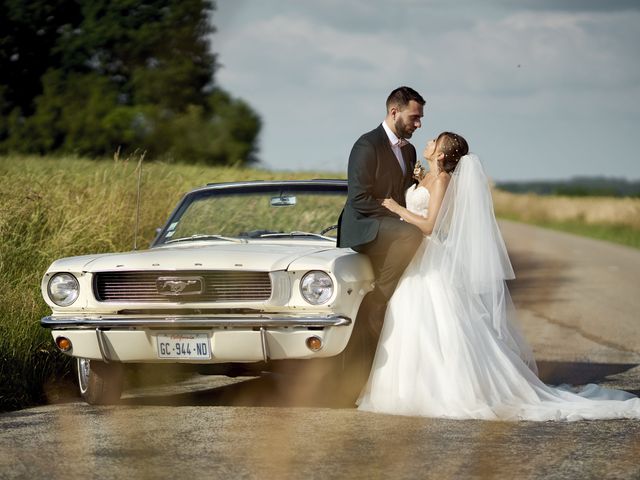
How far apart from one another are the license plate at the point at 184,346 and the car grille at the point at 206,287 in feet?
0.70

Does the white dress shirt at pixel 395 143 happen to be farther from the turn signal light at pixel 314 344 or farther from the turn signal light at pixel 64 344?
the turn signal light at pixel 64 344

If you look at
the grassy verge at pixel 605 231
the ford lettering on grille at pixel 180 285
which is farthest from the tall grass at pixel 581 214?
the ford lettering on grille at pixel 180 285

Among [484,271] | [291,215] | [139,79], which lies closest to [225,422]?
[484,271]

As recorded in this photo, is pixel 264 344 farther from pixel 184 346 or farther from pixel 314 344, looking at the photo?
pixel 184 346

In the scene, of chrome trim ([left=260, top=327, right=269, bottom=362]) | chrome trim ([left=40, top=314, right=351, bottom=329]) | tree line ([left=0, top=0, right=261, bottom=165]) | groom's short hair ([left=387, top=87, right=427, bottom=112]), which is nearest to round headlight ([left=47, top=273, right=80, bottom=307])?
chrome trim ([left=40, top=314, right=351, bottom=329])

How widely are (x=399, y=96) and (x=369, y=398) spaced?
78.7 inches

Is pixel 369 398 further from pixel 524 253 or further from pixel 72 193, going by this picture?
pixel 524 253

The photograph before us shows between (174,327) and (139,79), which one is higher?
(139,79)

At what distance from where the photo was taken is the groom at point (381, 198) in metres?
7.93

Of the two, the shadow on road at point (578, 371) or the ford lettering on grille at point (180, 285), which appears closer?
the ford lettering on grille at point (180, 285)

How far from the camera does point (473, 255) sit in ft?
26.5

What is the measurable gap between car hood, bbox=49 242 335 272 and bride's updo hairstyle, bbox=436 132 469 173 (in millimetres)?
1044

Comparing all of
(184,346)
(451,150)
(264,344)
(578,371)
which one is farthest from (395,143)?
(578,371)

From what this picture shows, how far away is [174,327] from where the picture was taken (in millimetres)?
7375
